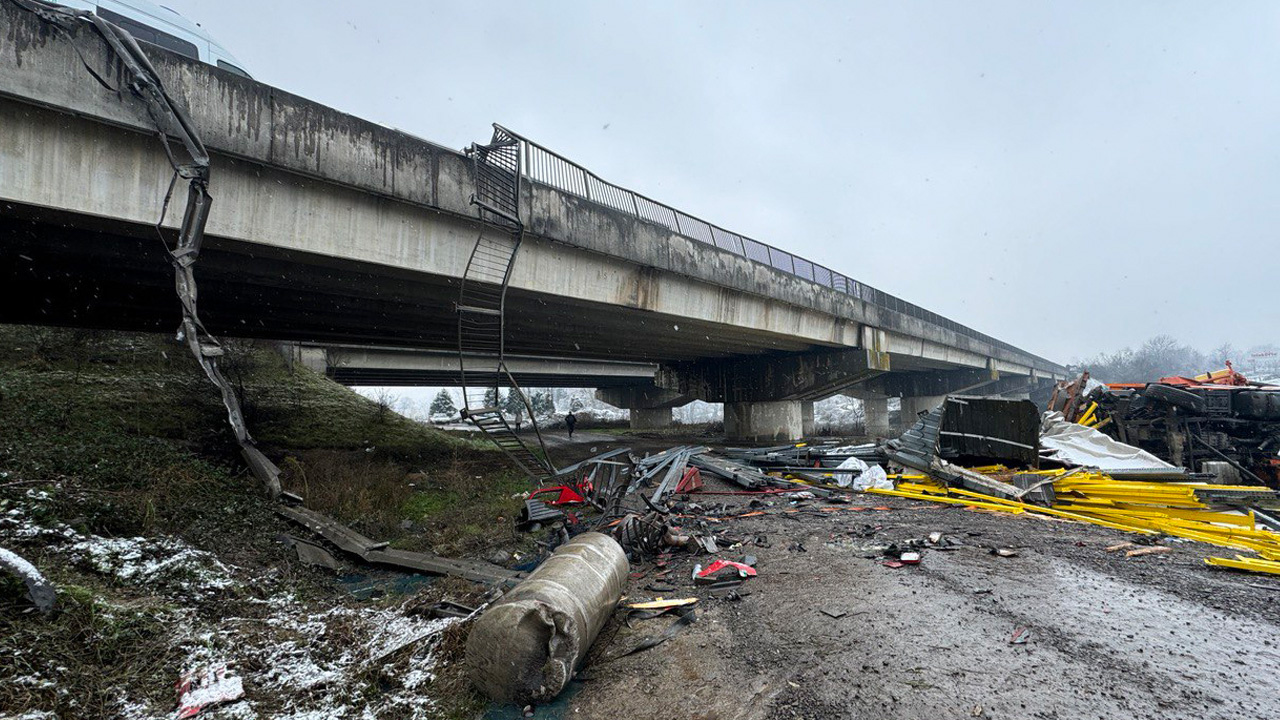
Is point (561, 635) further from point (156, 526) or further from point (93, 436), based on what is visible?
point (93, 436)

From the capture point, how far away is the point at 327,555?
6.48 meters

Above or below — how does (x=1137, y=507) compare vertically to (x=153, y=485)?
below

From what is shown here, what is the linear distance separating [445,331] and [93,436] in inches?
327

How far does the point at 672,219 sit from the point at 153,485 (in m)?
12.5

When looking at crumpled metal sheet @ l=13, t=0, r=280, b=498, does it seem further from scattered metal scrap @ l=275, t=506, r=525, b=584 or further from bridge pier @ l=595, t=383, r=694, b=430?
bridge pier @ l=595, t=383, r=694, b=430

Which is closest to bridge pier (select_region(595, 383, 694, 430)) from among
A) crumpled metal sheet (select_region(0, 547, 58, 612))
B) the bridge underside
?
the bridge underside

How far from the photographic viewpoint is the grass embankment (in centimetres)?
351

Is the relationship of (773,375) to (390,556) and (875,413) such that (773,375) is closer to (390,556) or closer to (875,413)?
(875,413)

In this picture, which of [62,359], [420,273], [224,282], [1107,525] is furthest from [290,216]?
[1107,525]

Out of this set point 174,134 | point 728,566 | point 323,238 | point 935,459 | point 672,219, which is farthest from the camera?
point 672,219

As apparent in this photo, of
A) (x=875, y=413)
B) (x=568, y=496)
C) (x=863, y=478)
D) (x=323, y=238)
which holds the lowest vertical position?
(x=568, y=496)

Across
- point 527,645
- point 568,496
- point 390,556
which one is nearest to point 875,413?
point 568,496

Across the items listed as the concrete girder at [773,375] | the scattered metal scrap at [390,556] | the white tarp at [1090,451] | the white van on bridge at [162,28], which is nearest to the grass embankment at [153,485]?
the scattered metal scrap at [390,556]

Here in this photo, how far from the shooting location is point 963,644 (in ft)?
12.0
